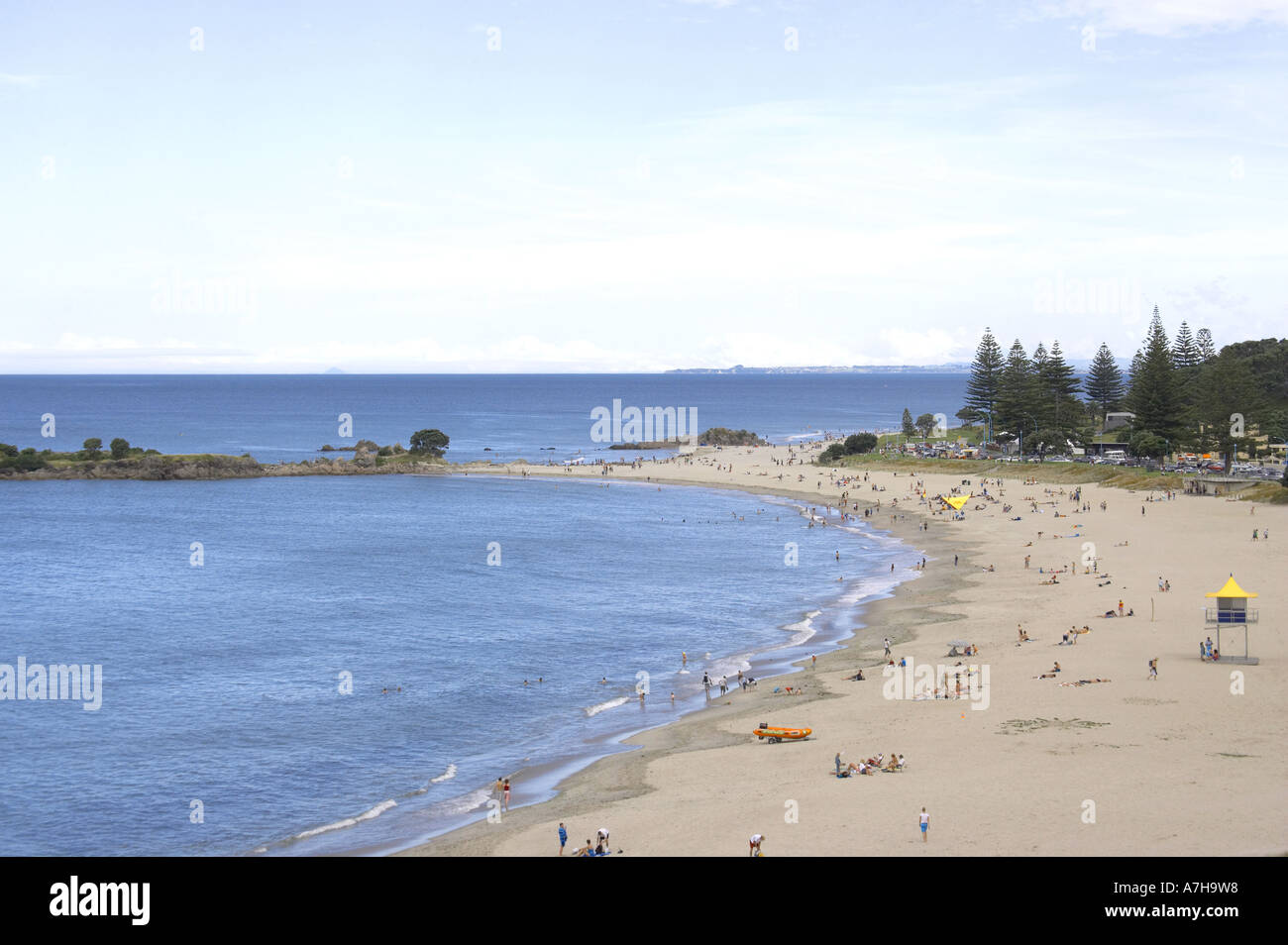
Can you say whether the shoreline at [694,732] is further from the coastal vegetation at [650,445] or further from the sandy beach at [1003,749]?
the coastal vegetation at [650,445]

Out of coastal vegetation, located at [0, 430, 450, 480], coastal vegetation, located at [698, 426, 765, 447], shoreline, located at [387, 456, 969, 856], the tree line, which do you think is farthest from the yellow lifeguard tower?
coastal vegetation, located at [698, 426, 765, 447]

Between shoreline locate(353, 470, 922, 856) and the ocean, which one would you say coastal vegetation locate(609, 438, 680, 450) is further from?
shoreline locate(353, 470, 922, 856)

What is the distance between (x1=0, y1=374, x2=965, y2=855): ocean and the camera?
926 inches

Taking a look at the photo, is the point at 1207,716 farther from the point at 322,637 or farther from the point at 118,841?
the point at 322,637

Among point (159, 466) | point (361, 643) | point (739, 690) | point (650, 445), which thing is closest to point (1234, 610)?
point (739, 690)

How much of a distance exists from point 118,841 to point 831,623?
26.9m

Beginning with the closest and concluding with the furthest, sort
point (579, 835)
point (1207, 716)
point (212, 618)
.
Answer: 1. point (579, 835)
2. point (1207, 716)
3. point (212, 618)

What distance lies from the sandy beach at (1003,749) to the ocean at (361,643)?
2.37 meters

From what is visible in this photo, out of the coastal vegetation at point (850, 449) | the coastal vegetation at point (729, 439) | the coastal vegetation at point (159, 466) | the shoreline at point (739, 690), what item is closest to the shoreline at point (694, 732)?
the shoreline at point (739, 690)

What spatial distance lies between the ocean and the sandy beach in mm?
2372

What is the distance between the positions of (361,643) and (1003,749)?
2385 centimetres

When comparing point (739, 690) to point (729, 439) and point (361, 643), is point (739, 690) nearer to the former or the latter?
point (361, 643)

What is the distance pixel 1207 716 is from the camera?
81.3 ft

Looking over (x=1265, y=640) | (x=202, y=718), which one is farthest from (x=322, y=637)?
(x=1265, y=640)
